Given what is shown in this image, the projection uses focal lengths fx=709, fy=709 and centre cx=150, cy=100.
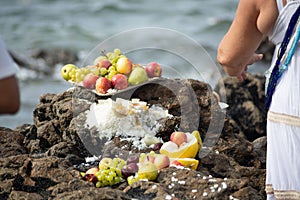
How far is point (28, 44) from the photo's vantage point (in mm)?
19562

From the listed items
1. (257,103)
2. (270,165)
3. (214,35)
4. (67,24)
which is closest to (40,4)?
(67,24)

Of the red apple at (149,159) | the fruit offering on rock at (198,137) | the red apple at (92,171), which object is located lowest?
the red apple at (92,171)

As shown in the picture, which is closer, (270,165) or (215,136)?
(270,165)

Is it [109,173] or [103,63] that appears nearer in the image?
[109,173]

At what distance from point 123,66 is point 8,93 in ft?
6.29

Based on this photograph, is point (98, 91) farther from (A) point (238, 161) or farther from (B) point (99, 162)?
(A) point (238, 161)

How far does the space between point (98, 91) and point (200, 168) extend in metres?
1.04

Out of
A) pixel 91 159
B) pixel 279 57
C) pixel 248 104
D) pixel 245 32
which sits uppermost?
pixel 245 32

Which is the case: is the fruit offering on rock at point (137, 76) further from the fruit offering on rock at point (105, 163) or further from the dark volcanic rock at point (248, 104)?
the dark volcanic rock at point (248, 104)

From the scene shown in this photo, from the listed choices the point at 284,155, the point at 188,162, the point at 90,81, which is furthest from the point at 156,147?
the point at 284,155

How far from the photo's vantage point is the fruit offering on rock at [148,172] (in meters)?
4.41

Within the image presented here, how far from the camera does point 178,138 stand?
4977 millimetres

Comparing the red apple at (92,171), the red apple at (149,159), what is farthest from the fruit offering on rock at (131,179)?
the red apple at (92,171)

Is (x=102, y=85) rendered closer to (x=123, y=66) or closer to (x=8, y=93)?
(x=123, y=66)
